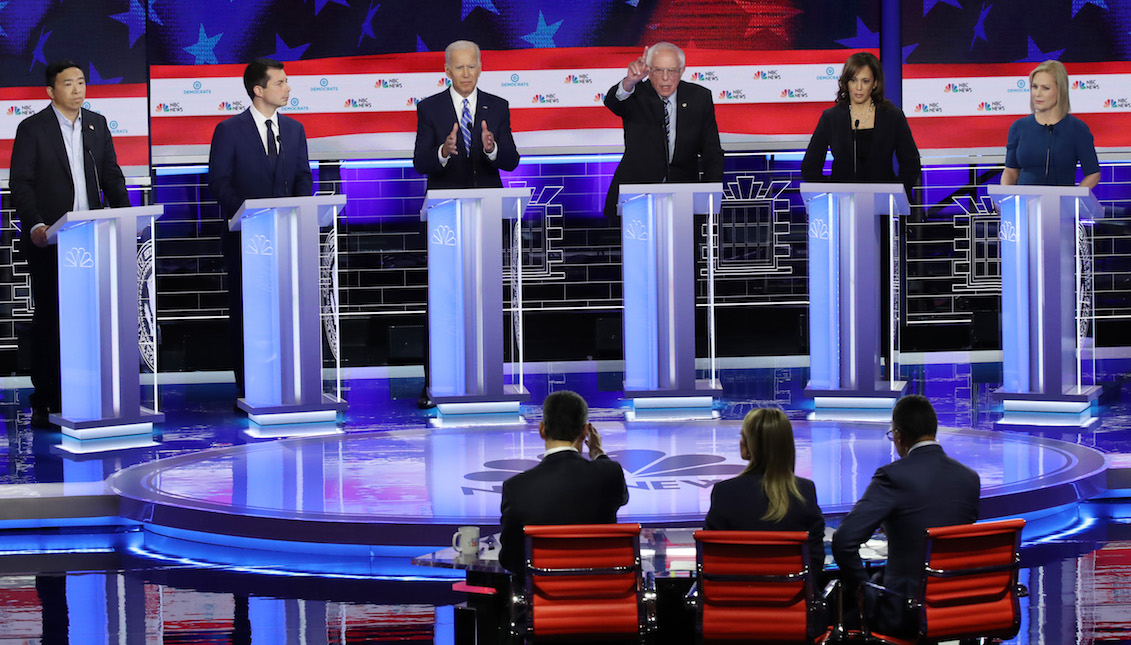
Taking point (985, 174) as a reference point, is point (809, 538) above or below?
below

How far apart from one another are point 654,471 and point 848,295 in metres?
1.90

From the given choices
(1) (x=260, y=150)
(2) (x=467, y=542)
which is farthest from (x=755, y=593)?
(1) (x=260, y=150)

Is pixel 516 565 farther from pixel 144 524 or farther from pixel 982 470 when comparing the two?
pixel 982 470

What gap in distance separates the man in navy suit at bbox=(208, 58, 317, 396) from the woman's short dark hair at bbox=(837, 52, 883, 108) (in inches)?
99.4

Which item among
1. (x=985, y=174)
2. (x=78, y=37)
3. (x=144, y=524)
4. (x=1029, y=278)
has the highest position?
(x=78, y=37)

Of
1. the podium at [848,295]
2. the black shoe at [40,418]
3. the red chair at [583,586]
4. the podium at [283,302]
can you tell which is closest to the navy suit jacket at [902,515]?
the red chair at [583,586]

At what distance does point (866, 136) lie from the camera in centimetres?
663

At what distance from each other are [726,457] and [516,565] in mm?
2223

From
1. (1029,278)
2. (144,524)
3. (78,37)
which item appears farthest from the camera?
(78,37)

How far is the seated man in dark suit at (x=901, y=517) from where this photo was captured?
3.04 meters

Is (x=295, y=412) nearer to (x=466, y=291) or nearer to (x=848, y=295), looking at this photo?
(x=466, y=291)

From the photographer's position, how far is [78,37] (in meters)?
8.38

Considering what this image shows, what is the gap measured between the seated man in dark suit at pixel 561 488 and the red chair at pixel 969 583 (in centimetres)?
70

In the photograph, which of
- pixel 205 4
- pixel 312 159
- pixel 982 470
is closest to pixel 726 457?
pixel 982 470
